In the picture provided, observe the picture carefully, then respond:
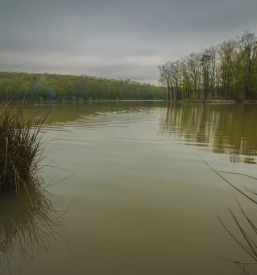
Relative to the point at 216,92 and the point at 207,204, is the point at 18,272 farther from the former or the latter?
the point at 216,92

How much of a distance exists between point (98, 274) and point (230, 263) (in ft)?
3.54

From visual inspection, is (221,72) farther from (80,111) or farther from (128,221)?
(128,221)

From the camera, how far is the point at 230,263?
1.78m

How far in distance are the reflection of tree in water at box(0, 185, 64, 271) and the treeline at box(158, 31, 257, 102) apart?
1716 inches

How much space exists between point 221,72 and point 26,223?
158 feet

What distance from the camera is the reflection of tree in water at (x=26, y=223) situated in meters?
1.95

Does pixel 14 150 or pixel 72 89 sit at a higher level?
pixel 72 89

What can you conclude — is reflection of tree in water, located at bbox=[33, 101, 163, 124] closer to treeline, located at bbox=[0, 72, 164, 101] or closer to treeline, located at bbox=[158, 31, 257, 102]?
treeline, located at bbox=[158, 31, 257, 102]

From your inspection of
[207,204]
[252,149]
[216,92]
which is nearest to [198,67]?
[216,92]

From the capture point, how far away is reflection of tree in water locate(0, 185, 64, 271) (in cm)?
195

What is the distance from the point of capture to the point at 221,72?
43.8 m

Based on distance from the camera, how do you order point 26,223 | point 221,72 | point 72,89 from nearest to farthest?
point 26,223 → point 221,72 → point 72,89

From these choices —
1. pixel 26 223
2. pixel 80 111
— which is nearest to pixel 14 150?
pixel 26 223

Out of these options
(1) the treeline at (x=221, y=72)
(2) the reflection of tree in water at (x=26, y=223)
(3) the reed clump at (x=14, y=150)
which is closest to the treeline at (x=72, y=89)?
(1) the treeline at (x=221, y=72)
